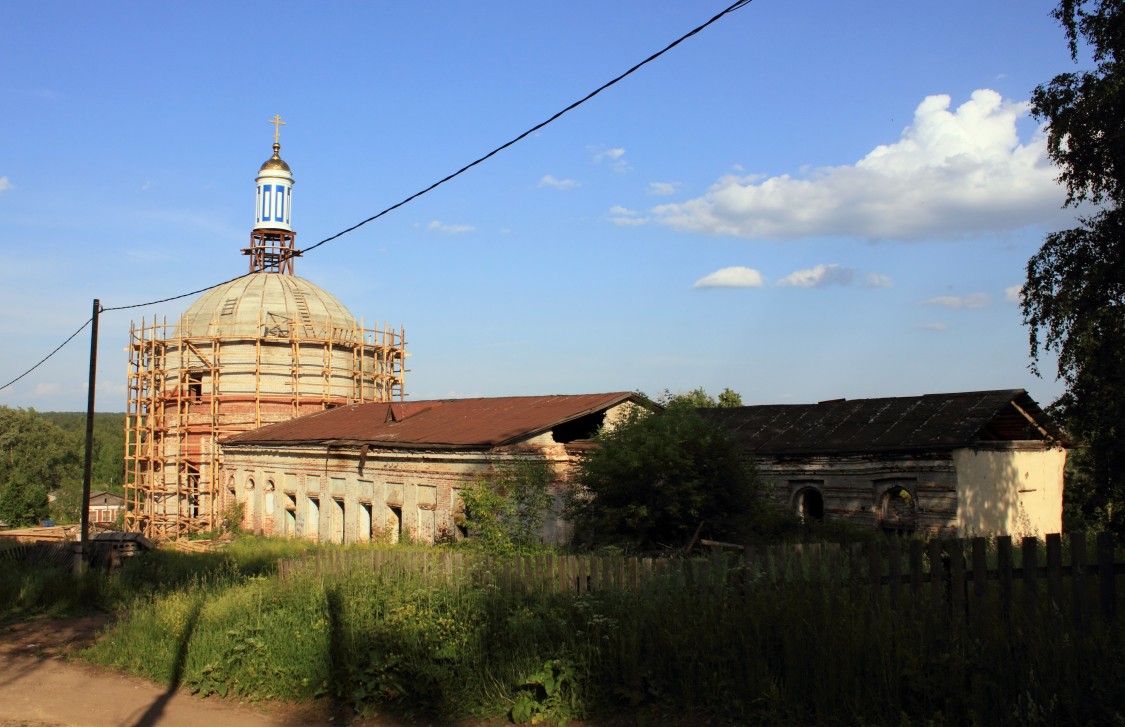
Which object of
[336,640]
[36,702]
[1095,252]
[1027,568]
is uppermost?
[1095,252]

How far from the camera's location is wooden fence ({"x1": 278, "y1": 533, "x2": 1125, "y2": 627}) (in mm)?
7969

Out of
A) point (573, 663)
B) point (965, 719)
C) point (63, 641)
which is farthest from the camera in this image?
point (63, 641)

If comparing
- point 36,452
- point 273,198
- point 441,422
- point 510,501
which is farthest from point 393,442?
point 36,452

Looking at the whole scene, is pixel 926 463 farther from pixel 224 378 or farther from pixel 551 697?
pixel 224 378

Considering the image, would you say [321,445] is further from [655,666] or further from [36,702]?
[655,666]

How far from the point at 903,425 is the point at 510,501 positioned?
10.7m

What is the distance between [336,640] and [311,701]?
66 cm

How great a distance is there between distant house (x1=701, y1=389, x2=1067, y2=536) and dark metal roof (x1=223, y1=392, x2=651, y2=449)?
3.92m

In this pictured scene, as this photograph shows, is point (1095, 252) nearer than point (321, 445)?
Yes

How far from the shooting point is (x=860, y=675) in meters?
7.41

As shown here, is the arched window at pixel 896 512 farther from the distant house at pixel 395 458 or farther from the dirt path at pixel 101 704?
the dirt path at pixel 101 704

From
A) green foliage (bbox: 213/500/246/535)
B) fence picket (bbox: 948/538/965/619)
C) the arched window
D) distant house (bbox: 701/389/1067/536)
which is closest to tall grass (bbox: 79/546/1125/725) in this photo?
fence picket (bbox: 948/538/965/619)

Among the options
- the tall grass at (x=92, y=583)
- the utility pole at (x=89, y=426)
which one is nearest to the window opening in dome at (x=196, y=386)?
the utility pole at (x=89, y=426)

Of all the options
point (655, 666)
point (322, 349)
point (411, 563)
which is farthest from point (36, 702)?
point (322, 349)
